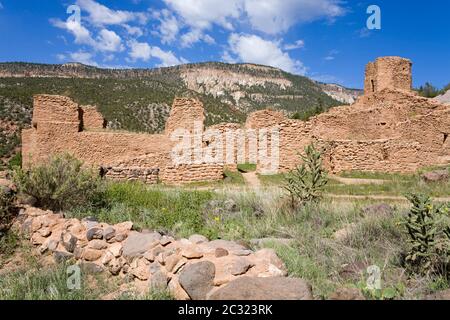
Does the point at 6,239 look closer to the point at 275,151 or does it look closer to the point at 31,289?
the point at 31,289

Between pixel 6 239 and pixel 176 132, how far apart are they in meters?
10.4

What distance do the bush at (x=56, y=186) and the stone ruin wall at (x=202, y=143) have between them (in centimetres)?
480

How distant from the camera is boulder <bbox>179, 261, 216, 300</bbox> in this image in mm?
3349

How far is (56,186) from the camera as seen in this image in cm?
679

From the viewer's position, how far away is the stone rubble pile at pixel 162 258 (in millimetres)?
3305

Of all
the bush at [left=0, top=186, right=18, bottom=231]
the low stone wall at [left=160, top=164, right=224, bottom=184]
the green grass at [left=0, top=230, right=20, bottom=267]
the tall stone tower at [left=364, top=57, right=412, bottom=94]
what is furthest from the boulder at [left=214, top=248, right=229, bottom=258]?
the tall stone tower at [left=364, top=57, right=412, bottom=94]

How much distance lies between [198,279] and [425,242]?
8.43 feet

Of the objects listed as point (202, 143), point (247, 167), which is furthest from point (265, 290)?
point (247, 167)

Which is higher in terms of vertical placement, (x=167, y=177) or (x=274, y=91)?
(x=274, y=91)

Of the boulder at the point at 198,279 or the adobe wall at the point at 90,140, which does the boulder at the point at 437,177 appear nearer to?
the adobe wall at the point at 90,140

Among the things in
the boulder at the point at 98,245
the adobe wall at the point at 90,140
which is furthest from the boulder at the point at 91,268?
the adobe wall at the point at 90,140

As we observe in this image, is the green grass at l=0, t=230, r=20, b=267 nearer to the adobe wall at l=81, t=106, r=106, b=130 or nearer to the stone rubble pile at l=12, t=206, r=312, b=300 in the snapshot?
the stone rubble pile at l=12, t=206, r=312, b=300

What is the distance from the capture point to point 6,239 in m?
5.68
